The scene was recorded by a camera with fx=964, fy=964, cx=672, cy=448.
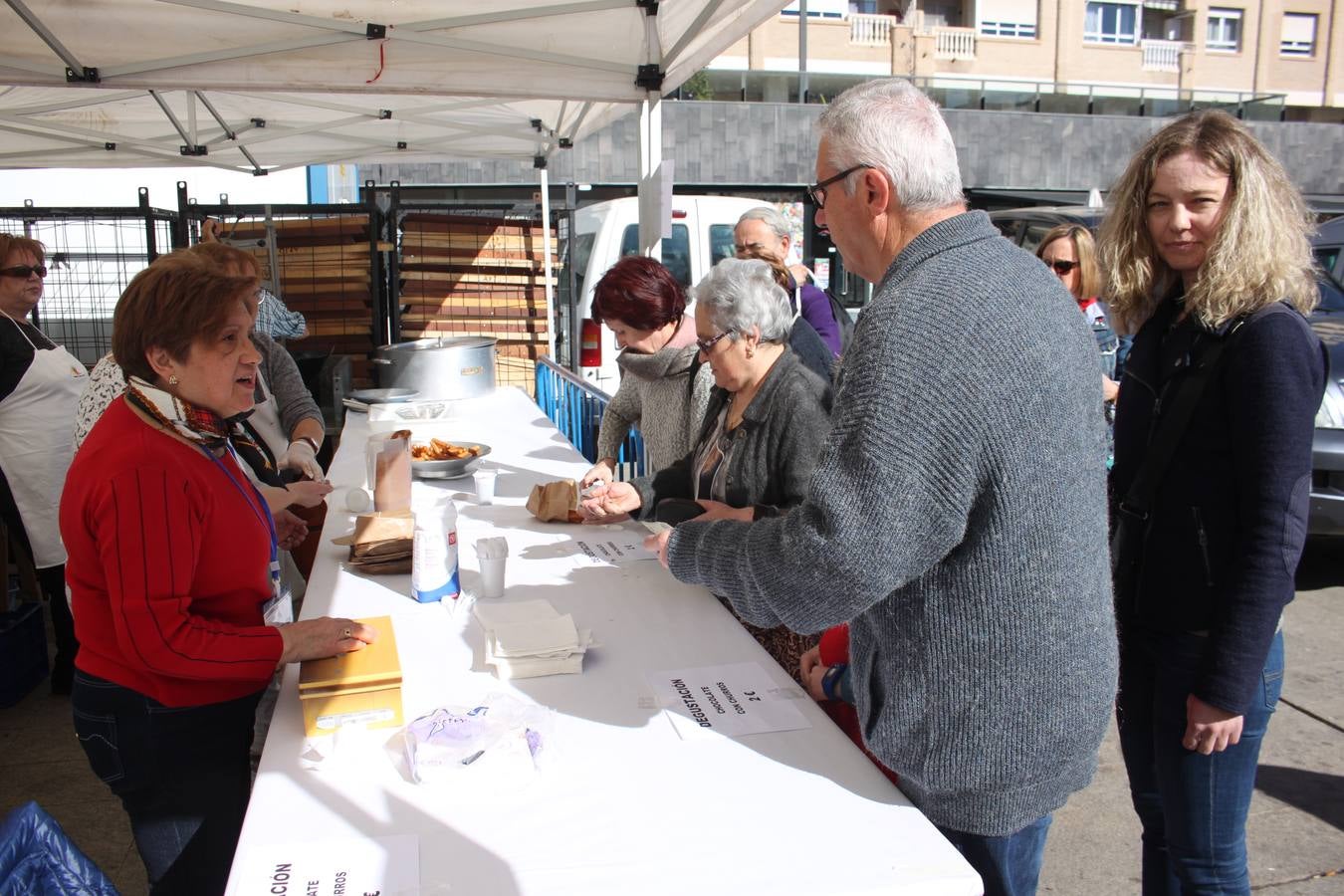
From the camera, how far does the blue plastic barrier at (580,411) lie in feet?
14.7

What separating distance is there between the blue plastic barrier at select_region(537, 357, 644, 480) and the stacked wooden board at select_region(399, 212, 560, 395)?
0.40m

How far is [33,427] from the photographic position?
12.7ft

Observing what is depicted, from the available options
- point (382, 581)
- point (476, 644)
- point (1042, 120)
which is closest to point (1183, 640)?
point (476, 644)

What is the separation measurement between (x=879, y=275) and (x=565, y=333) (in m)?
6.65

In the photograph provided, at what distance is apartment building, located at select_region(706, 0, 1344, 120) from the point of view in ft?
119

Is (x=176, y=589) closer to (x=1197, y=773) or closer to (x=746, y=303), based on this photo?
(x=746, y=303)

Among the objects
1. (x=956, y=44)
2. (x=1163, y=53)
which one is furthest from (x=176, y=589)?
(x=1163, y=53)

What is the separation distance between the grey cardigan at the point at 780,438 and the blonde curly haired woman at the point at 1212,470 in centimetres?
67

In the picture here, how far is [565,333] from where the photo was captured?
7.91 meters

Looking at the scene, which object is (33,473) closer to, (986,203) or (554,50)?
(554,50)

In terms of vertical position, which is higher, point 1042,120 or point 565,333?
point 1042,120

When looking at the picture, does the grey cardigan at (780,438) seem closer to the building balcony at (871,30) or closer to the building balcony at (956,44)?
the building balcony at (871,30)

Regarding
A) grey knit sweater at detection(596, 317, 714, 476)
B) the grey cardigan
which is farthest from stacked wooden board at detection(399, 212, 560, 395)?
the grey cardigan

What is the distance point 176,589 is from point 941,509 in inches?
52.4
